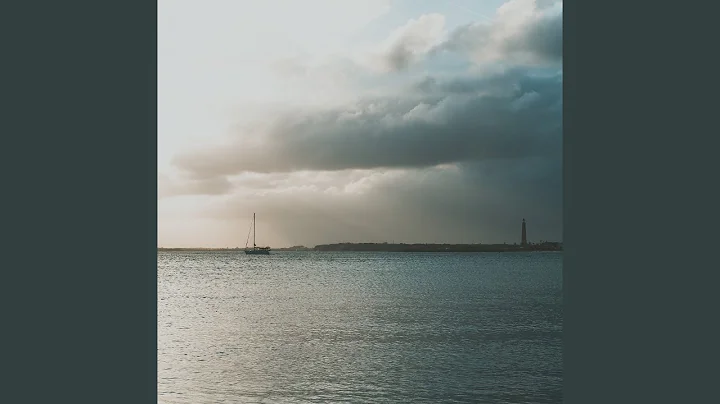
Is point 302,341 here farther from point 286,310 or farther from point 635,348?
point 635,348

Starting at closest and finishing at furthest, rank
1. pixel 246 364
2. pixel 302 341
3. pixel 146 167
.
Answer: pixel 146 167
pixel 246 364
pixel 302 341

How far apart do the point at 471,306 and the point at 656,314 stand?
2319 centimetres

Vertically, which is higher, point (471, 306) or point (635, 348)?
point (635, 348)

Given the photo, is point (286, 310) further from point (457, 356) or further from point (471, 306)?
point (457, 356)

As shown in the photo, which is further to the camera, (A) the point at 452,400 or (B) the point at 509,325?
(B) the point at 509,325

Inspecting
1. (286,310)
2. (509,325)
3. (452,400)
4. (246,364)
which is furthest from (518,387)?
(286,310)

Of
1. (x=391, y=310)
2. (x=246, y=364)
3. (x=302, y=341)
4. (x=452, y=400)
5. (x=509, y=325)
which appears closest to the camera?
(x=452, y=400)

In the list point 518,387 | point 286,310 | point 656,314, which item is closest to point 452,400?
point 518,387

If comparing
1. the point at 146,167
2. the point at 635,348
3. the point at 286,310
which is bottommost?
the point at 286,310

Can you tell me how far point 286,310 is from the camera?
28.8 m

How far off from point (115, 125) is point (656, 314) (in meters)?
4.70

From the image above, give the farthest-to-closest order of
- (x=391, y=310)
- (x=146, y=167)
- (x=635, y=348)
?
(x=391, y=310) < (x=146, y=167) < (x=635, y=348)

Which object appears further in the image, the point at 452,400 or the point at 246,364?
the point at 246,364

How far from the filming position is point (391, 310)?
27.3 m
